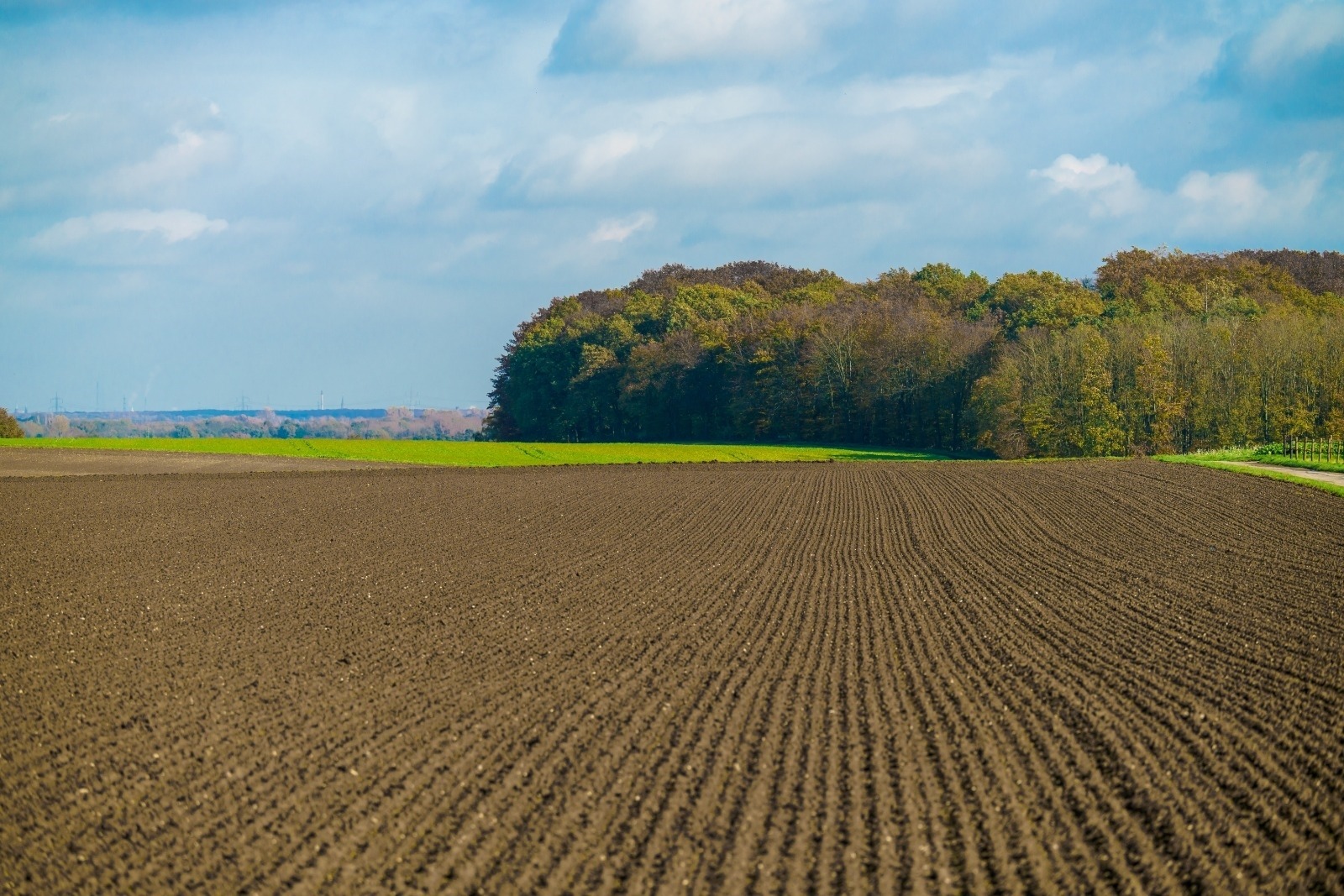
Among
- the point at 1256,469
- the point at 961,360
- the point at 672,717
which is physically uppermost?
the point at 961,360

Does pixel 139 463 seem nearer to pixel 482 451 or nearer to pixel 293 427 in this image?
pixel 482 451

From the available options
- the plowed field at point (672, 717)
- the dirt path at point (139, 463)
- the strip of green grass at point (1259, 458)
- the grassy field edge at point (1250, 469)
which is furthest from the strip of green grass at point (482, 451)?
the plowed field at point (672, 717)

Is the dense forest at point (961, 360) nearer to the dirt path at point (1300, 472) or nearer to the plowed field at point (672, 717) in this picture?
the dirt path at point (1300, 472)

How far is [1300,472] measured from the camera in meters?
41.4

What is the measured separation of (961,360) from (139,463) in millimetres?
49469

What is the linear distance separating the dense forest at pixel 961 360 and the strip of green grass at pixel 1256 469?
10527 mm

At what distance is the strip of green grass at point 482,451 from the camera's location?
60719 mm

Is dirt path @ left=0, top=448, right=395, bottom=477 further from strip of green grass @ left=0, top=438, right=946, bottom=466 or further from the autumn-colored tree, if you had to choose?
the autumn-colored tree

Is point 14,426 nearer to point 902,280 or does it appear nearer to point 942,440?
point 942,440

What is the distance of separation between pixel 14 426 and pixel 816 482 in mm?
64492

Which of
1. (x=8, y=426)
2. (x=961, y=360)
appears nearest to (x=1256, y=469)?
(x=961, y=360)

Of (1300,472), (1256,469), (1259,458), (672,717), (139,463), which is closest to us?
(672,717)

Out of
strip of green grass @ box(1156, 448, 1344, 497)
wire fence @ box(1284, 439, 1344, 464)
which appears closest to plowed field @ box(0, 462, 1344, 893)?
strip of green grass @ box(1156, 448, 1344, 497)

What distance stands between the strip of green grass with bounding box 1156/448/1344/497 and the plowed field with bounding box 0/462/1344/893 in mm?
11470
